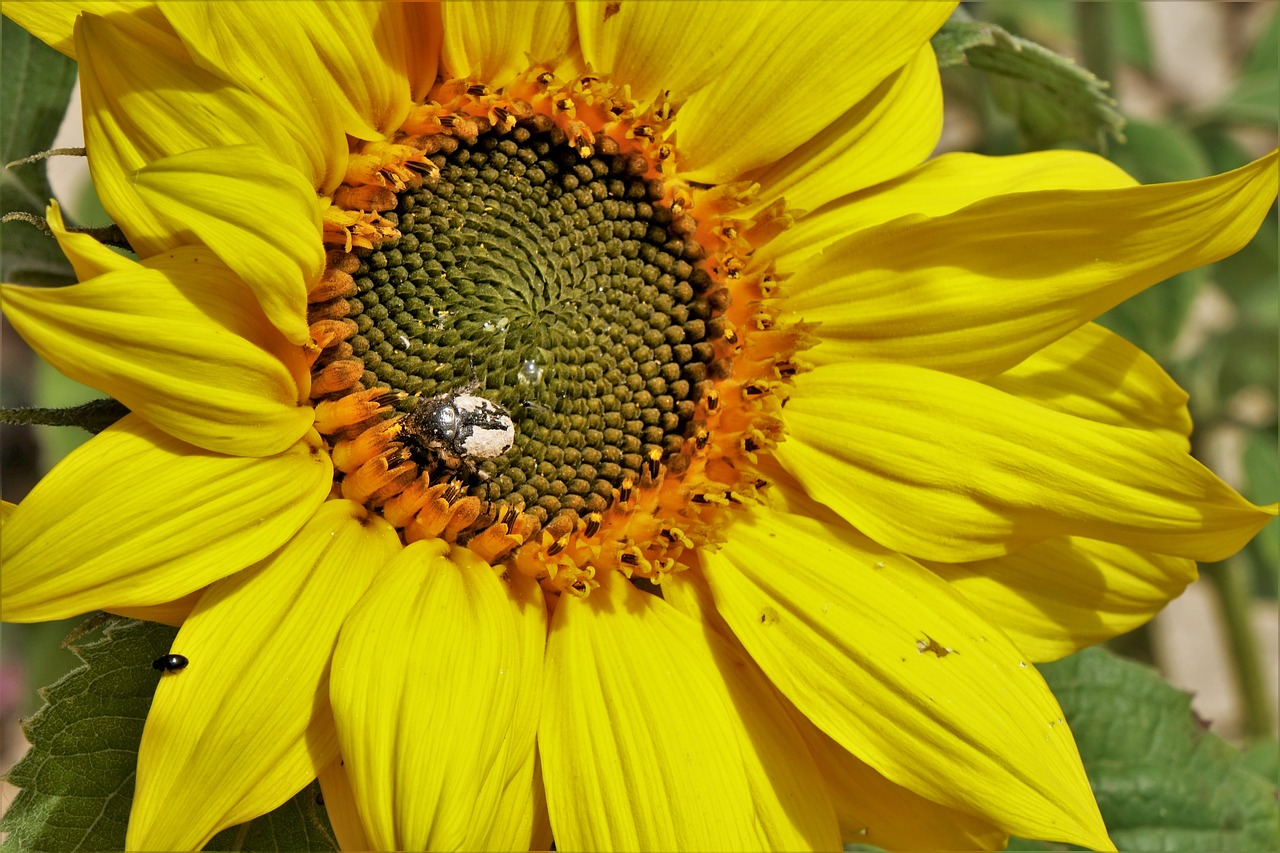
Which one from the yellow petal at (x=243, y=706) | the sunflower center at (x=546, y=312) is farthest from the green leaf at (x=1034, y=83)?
the yellow petal at (x=243, y=706)

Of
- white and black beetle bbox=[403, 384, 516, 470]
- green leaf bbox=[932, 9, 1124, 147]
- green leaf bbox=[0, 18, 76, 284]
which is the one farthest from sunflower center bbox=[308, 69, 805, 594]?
green leaf bbox=[0, 18, 76, 284]

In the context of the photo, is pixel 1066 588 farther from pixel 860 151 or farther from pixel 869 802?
pixel 860 151

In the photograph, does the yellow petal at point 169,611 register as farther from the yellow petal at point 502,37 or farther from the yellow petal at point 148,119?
the yellow petal at point 502,37

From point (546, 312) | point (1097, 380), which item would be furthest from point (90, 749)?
point (1097, 380)

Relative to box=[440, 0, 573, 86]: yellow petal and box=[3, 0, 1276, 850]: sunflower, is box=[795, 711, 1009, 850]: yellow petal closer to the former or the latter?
box=[3, 0, 1276, 850]: sunflower

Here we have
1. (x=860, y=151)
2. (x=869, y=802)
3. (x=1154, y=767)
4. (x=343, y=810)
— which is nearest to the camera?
(x=343, y=810)
